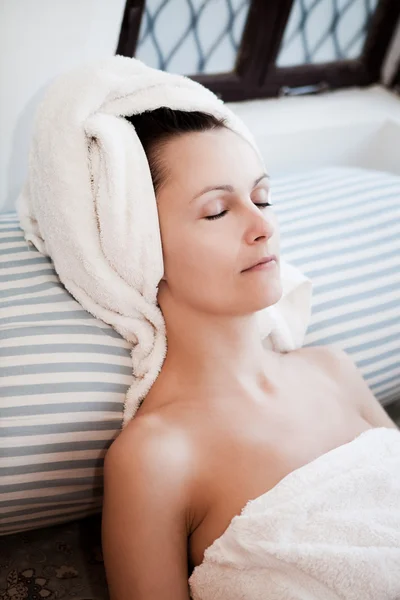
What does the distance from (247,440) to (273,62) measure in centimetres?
167

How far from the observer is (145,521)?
1024 mm

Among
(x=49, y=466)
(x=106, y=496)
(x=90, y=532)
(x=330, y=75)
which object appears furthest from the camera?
(x=330, y=75)

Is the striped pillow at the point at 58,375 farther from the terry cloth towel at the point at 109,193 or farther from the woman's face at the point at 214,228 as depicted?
the woman's face at the point at 214,228

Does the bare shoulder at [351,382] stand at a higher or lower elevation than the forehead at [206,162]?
lower

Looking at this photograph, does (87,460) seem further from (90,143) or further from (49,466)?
(90,143)

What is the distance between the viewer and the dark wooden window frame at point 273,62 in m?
2.19

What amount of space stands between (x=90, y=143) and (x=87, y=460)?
63 cm

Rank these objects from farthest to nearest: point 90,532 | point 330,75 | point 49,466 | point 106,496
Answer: point 330,75 → point 90,532 → point 49,466 → point 106,496

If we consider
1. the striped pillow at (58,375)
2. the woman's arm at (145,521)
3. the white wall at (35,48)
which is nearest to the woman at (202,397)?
the woman's arm at (145,521)

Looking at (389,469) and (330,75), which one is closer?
(389,469)

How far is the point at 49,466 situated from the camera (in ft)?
3.85

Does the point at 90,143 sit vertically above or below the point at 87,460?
above

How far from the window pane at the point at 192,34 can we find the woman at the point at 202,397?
40.0 inches

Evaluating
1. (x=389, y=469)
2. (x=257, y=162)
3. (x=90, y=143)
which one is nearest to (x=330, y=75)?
(x=257, y=162)
